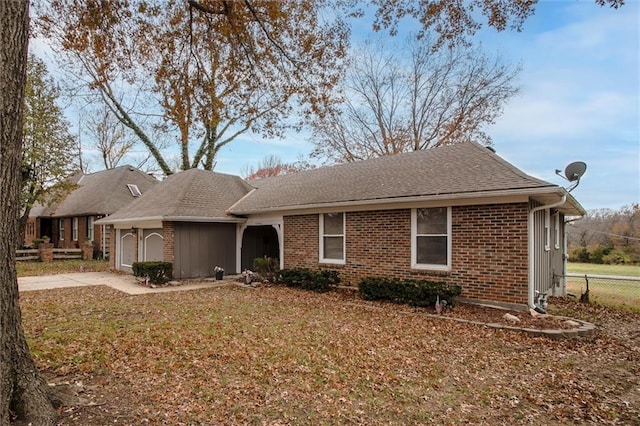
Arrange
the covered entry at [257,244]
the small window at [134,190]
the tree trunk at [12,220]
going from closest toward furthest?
the tree trunk at [12,220]
the covered entry at [257,244]
the small window at [134,190]

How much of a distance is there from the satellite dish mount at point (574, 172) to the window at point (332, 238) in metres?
6.36

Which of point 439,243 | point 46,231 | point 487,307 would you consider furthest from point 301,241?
point 46,231

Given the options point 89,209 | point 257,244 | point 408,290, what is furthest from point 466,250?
point 89,209

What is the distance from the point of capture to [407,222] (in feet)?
32.0

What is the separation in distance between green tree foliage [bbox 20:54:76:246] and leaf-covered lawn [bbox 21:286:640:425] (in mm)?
16548

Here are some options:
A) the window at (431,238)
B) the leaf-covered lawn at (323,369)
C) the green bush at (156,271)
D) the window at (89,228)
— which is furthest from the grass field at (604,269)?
the window at (89,228)

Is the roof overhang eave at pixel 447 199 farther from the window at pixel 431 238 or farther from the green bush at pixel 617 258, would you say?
the green bush at pixel 617 258

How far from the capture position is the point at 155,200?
1586 centimetres

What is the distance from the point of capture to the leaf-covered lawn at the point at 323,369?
12.4 ft

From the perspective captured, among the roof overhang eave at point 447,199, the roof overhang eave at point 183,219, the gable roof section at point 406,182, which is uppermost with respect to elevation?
the gable roof section at point 406,182

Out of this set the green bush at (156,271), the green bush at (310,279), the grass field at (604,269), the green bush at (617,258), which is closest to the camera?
the green bush at (310,279)

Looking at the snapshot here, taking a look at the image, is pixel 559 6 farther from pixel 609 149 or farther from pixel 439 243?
pixel 609 149

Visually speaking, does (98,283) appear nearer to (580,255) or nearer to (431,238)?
(431,238)

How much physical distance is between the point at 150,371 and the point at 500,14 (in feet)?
27.5
